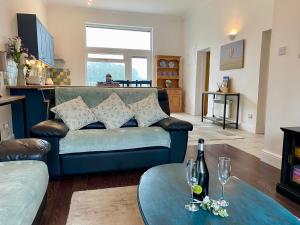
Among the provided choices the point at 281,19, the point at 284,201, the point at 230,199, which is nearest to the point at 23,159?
the point at 230,199

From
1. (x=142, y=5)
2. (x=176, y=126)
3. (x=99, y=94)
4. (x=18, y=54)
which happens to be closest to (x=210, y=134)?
(x=176, y=126)

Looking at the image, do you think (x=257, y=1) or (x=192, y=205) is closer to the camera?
(x=192, y=205)

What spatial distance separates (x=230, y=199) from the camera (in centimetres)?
124

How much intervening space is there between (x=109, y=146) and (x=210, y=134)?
2784mm

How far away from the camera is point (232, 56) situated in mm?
5406

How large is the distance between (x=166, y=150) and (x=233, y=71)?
145 inches

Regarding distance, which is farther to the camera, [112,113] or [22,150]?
[112,113]

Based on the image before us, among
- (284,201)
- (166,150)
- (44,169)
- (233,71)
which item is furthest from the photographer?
(233,71)

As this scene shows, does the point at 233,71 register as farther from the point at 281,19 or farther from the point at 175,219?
the point at 175,219

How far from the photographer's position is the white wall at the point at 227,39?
15.3 feet

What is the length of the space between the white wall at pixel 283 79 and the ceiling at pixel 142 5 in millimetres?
4583

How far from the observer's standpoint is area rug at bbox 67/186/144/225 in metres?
1.65

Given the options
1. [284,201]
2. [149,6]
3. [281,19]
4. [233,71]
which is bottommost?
[284,201]

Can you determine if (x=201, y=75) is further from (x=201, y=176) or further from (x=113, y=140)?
(x=201, y=176)
